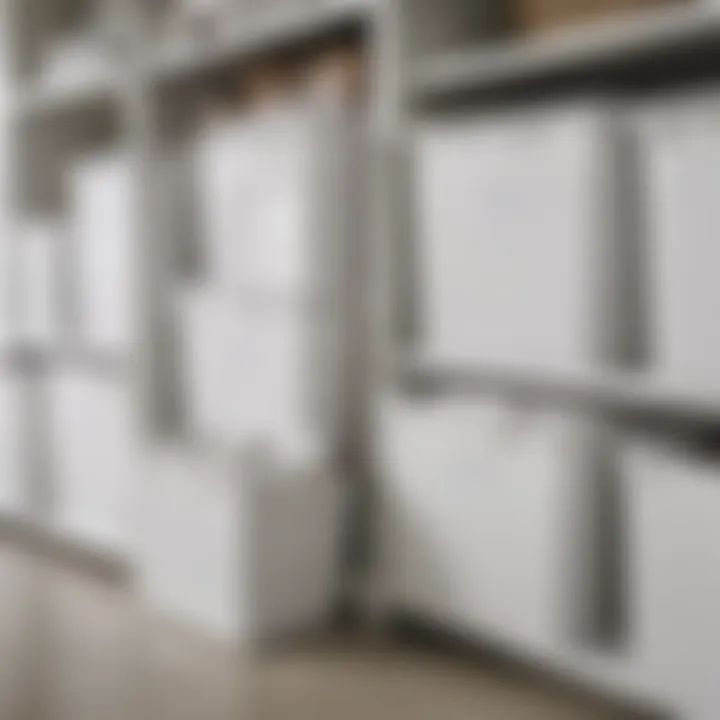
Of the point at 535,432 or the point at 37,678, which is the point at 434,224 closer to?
the point at 535,432

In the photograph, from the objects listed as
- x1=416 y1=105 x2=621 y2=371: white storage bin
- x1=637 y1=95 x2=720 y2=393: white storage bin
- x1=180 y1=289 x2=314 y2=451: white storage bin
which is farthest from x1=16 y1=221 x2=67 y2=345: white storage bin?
x1=637 y1=95 x2=720 y2=393: white storage bin

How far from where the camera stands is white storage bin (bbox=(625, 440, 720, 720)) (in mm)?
1324

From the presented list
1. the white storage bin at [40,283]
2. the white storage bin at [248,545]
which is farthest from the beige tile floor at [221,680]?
the white storage bin at [40,283]

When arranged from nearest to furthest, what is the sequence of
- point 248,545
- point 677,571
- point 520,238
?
1. point 677,571
2. point 520,238
3. point 248,545

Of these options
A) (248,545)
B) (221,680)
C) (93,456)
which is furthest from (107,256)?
(221,680)

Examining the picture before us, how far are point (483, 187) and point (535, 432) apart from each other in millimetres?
329

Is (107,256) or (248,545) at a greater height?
(107,256)

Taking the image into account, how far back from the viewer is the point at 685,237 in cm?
137

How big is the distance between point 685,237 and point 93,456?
1360 mm

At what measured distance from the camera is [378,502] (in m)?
1.83

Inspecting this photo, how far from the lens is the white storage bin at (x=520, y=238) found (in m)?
1.48

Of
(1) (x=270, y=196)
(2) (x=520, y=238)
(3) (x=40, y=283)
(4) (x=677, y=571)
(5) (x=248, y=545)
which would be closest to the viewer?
(4) (x=677, y=571)

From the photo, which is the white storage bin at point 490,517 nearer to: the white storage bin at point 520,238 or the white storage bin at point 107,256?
the white storage bin at point 520,238

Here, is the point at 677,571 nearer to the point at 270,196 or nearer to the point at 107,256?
the point at 270,196
